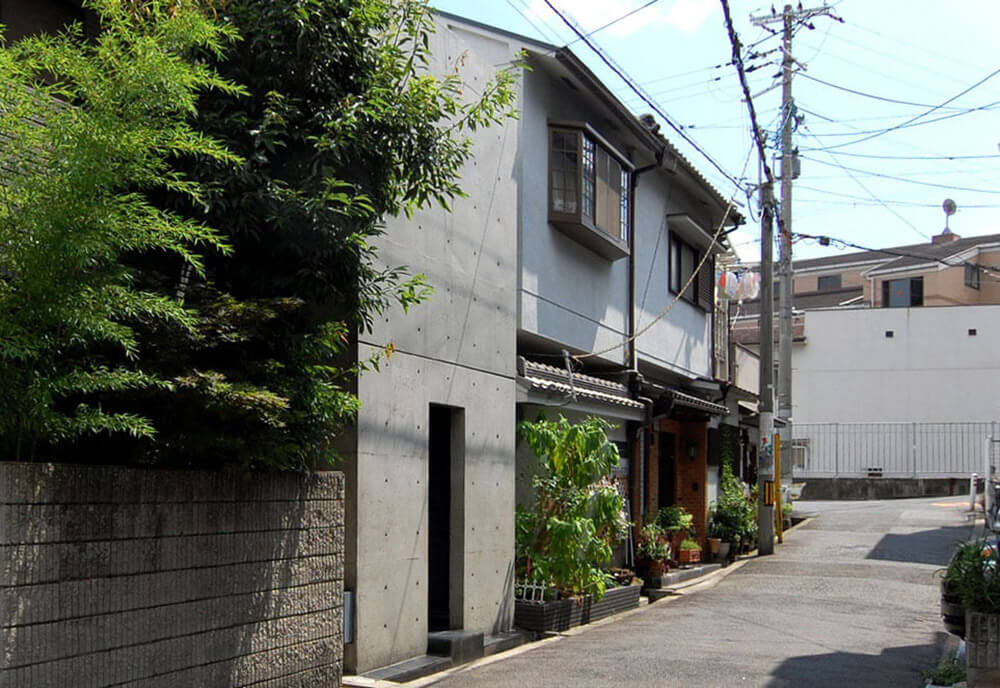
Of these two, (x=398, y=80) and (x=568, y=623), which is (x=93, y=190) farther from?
(x=568, y=623)

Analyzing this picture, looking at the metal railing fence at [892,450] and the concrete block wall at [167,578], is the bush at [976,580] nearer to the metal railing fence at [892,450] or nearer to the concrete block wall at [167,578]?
the concrete block wall at [167,578]

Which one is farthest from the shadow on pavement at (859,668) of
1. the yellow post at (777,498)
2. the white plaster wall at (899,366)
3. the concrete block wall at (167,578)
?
the white plaster wall at (899,366)

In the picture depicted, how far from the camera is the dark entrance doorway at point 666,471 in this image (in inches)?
889

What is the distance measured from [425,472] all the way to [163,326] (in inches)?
178

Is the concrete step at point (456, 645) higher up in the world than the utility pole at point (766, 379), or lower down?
lower down

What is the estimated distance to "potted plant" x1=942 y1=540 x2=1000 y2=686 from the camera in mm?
9812

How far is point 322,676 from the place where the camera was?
921 centimetres

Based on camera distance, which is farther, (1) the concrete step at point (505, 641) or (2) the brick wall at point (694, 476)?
(2) the brick wall at point (694, 476)

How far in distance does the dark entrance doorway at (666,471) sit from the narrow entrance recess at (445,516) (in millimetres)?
10496

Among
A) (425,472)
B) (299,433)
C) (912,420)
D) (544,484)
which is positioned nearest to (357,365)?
(299,433)

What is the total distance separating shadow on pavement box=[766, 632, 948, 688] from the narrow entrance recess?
3.46m

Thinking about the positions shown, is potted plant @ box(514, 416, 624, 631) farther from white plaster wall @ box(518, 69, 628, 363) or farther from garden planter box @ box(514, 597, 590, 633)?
white plaster wall @ box(518, 69, 628, 363)

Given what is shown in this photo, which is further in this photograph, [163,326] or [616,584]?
[616,584]

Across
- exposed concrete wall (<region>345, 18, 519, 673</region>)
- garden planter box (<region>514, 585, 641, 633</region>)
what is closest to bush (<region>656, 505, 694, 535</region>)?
garden planter box (<region>514, 585, 641, 633</region>)
